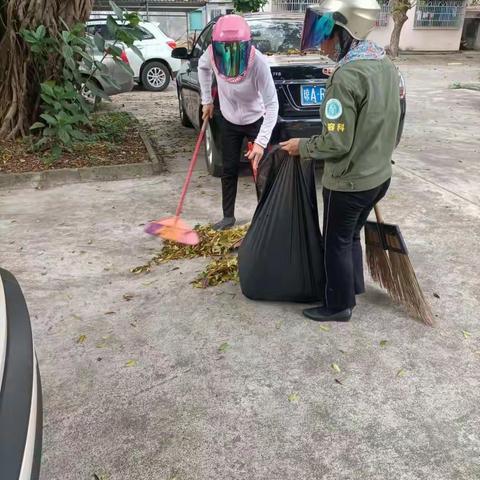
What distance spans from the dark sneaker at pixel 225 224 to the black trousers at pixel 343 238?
152 centimetres

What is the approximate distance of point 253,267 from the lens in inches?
121

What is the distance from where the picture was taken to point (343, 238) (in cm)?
275

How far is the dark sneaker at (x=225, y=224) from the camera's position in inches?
168

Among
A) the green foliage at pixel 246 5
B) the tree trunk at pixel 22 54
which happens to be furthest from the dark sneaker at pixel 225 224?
the green foliage at pixel 246 5

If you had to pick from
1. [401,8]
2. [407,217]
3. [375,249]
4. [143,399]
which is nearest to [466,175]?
[407,217]

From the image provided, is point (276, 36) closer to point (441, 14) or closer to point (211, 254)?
point (211, 254)

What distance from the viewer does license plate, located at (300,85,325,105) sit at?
4.66 metres

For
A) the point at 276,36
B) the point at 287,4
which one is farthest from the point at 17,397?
the point at 287,4

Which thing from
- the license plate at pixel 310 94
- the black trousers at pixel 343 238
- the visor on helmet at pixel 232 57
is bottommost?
the black trousers at pixel 343 238

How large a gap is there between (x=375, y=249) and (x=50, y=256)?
238 cm

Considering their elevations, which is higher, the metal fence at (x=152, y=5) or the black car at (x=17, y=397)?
the metal fence at (x=152, y=5)

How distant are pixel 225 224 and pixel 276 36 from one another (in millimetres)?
2670

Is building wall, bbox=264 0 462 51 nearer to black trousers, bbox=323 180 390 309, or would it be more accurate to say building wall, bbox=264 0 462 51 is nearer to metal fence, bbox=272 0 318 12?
metal fence, bbox=272 0 318 12

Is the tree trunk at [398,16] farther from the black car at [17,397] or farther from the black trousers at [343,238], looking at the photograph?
the black car at [17,397]
